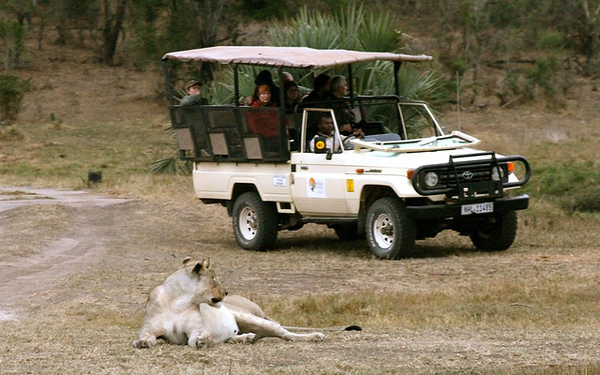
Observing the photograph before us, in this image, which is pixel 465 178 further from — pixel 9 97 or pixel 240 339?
pixel 9 97

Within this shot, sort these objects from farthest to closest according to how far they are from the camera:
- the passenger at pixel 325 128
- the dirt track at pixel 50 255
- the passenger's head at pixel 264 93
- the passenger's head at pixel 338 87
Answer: the passenger's head at pixel 338 87, the passenger's head at pixel 264 93, the passenger at pixel 325 128, the dirt track at pixel 50 255

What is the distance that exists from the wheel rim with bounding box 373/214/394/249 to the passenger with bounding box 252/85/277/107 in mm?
2166

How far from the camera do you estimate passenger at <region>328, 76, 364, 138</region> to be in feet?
49.5

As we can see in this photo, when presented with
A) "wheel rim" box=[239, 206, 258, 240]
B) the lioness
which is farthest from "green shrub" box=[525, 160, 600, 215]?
the lioness

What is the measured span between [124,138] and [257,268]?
71.9ft

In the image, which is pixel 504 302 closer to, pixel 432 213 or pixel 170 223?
pixel 432 213

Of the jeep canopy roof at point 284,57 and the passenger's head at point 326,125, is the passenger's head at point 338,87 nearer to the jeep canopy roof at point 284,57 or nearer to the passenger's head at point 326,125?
the jeep canopy roof at point 284,57

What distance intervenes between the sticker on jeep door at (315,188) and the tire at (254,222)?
0.95 meters

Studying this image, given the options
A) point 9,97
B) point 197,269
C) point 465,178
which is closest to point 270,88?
point 465,178

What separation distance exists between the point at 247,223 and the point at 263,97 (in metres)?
1.69

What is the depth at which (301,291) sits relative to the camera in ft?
38.6

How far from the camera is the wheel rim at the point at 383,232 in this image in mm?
13703

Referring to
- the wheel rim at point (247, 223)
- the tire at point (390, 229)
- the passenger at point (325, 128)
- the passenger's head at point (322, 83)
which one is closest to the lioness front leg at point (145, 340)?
the tire at point (390, 229)

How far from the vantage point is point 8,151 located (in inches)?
1196
